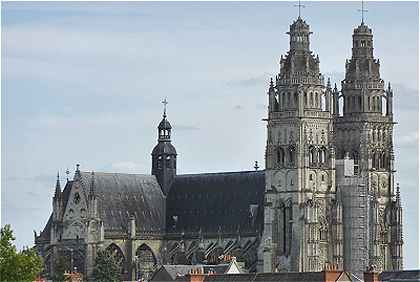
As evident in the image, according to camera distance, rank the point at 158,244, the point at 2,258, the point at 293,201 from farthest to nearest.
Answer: the point at 158,244 < the point at 293,201 < the point at 2,258

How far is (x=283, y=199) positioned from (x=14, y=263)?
77019 millimetres

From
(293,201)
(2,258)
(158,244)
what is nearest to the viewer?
(2,258)

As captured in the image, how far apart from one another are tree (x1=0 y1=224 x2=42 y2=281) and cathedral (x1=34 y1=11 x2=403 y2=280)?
71.5 m

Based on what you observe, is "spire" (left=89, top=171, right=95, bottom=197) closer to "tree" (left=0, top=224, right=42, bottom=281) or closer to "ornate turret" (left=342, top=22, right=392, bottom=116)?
"ornate turret" (left=342, top=22, right=392, bottom=116)

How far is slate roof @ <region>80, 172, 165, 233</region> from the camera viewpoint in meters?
172

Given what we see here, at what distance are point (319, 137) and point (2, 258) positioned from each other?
7742cm

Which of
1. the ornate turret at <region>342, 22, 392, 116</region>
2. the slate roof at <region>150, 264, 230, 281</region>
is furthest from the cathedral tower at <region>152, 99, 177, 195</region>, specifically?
the slate roof at <region>150, 264, 230, 281</region>

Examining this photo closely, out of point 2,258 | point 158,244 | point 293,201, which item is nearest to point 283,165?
point 293,201

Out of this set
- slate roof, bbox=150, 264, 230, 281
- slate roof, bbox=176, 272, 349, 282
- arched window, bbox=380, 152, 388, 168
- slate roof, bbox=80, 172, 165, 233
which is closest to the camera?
slate roof, bbox=176, 272, 349, 282

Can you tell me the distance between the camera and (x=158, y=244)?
175000mm

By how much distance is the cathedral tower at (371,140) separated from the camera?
16575 centimetres

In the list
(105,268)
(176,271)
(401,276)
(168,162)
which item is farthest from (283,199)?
(401,276)

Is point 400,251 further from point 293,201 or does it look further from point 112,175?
point 112,175

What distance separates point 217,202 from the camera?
172m
